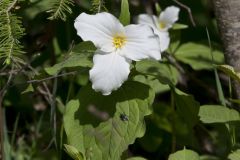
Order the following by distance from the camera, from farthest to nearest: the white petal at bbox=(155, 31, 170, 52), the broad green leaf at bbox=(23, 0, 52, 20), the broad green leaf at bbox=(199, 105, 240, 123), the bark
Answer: the broad green leaf at bbox=(23, 0, 52, 20)
the white petal at bbox=(155, 31, 170, 52)
the bark
the broad green leaf at bbox=(199, 105, 240, 123)

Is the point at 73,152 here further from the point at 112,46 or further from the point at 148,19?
the point at 148,19

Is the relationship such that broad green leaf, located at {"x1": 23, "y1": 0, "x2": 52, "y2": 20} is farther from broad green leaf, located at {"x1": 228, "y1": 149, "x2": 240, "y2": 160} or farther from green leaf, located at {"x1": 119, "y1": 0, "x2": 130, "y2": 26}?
broad green leaf, located at {"x1": 228, "y1": 149, "x2": 240, "y2": 160}

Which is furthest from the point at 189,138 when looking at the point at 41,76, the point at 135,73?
the point at 41,76

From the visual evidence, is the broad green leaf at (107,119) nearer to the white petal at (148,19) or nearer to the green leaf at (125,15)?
the green leaf at (125,15)

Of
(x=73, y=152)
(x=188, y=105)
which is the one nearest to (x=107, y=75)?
(x=73, y=152)

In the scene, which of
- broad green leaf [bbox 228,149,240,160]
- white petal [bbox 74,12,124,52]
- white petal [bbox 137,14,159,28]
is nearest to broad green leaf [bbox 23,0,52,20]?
white petal [bbox 137,14,159,28]

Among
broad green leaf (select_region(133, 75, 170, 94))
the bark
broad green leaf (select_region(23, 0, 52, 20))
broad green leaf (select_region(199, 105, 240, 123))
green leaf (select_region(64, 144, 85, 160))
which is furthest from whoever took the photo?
broad green leaf (select_region(23, 0, 52, 20))

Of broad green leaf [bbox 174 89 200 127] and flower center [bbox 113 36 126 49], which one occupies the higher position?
flower center [bbox 113 36 126 49]
